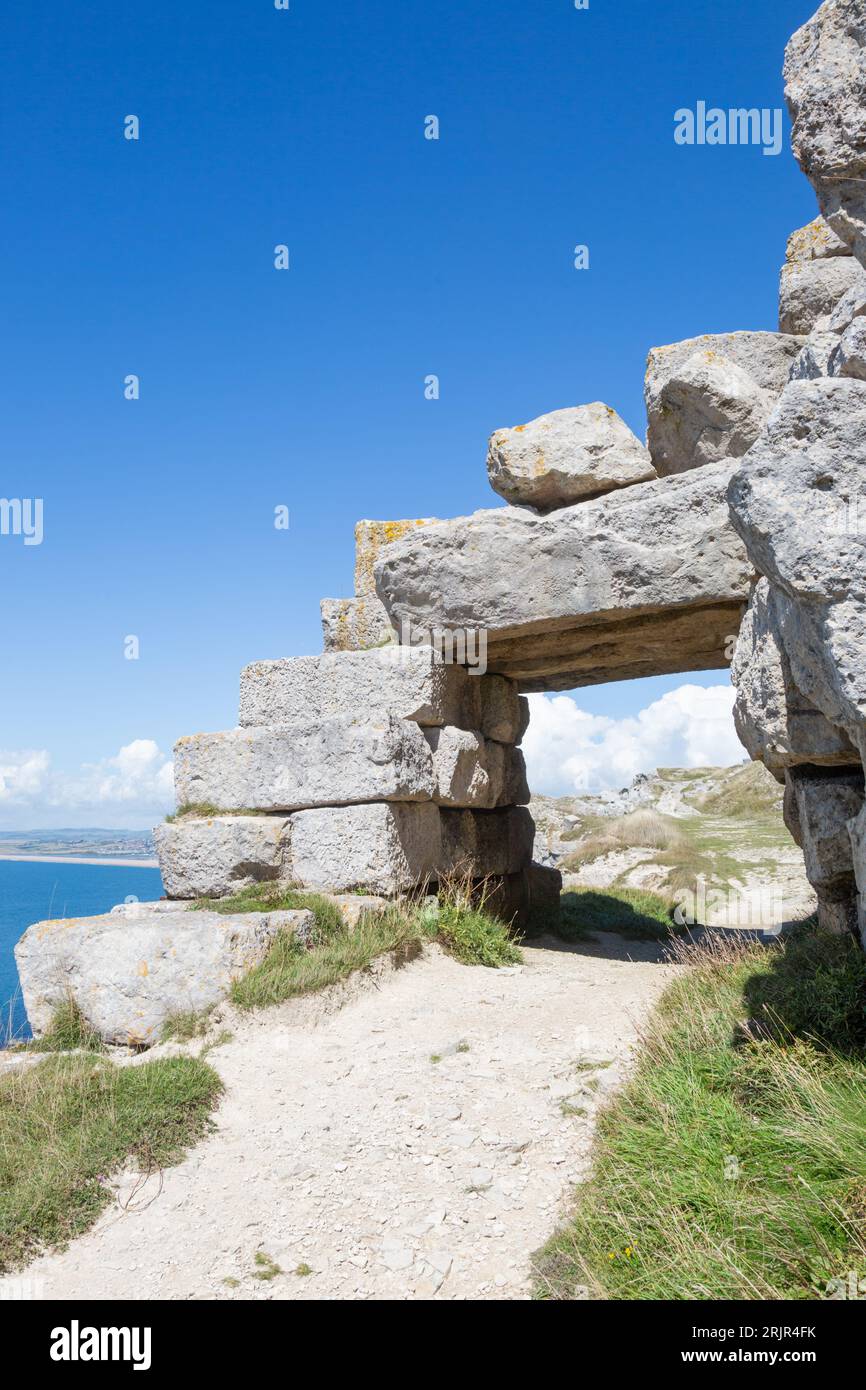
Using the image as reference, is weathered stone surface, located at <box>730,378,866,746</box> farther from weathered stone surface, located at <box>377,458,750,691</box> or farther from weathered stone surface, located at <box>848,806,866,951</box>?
weathered stone surface, located at <box>377,458,750,691</box>

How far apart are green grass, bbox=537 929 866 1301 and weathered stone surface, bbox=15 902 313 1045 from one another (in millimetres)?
2415

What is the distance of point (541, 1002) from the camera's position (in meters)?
5.71

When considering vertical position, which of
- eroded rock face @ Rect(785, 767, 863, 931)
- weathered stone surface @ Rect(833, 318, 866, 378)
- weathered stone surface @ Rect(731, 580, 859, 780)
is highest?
weathered stone surface @ Rect(833, 318, 866, 378)

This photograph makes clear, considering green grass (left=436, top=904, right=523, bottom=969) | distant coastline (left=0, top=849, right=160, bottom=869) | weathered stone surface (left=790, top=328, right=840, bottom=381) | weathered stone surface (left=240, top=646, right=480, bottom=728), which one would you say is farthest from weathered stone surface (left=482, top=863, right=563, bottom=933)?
distant coastline (left=0, top=849, right=160, bottom=869)

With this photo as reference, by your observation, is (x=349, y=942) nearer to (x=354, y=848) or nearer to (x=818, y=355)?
(x=354, y=848)

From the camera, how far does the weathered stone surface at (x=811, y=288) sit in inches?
229

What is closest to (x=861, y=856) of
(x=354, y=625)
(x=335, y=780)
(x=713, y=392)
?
(x=713, y=392)

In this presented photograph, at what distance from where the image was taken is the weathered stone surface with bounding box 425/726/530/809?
7277 millimetres

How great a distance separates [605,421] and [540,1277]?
5.77 meters

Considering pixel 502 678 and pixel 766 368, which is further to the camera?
pixel 502 678

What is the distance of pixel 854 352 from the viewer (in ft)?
11.5

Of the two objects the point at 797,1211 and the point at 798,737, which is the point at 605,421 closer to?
the point at 798,737

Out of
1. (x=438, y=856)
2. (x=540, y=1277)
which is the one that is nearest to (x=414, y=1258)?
(x=540, y=1277)

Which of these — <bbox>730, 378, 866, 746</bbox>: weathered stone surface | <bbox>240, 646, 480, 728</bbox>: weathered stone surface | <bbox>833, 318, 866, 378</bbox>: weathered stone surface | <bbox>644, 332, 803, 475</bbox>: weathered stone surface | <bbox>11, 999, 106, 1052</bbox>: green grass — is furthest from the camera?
<bbox>240, 646, 480, 728</bbox>: weathered stone surface
